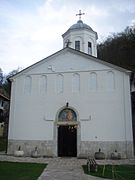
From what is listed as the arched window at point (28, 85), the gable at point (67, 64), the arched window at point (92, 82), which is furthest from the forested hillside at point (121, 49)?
the arched window at point (28, 85)

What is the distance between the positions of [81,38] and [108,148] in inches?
449

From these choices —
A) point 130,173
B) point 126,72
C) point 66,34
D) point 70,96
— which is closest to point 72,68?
point 70,96

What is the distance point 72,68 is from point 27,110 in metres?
4.91

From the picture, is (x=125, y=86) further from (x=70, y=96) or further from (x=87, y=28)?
(x=87, y=28)

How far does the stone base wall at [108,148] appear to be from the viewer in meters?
17.4

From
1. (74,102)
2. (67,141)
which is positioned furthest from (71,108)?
(67,141)

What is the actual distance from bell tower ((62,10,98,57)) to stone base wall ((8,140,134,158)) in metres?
9.71

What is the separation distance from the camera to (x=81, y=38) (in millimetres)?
23906

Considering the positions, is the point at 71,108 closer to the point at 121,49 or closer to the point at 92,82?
the point at 92,82

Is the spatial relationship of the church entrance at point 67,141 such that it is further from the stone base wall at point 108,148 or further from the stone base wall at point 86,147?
the stone base wall at point 108,148

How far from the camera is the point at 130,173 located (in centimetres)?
1087

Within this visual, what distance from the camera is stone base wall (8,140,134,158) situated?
57.2 ft

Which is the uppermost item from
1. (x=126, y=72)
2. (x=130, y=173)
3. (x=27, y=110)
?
(x=126, y=72)

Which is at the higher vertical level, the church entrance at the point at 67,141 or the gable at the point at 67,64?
the gable at the point at 67,64
